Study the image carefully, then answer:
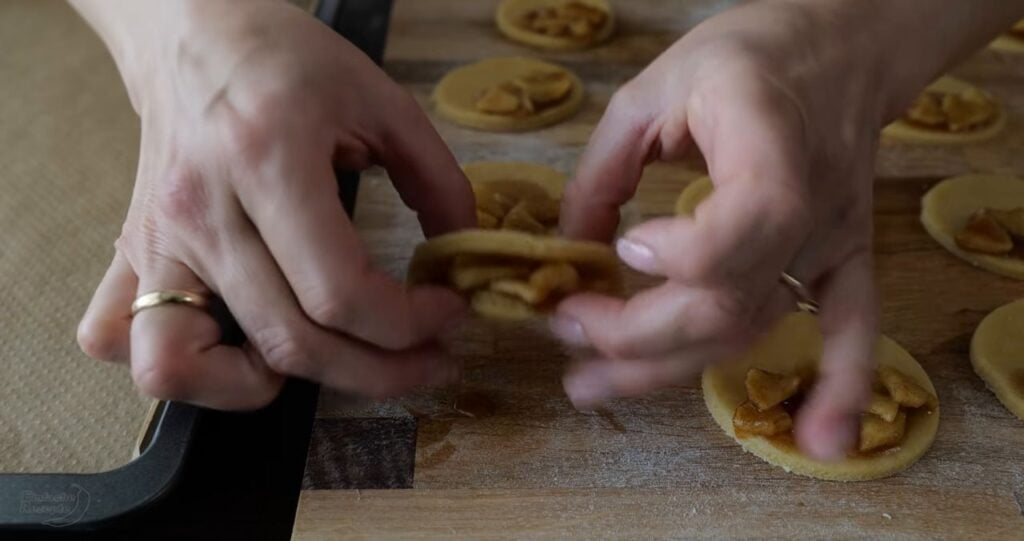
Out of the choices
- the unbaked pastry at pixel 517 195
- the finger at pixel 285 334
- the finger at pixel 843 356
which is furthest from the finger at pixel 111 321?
the finger at pixel 843 356

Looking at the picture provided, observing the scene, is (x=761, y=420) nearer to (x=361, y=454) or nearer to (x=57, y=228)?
(x=361, y=454)

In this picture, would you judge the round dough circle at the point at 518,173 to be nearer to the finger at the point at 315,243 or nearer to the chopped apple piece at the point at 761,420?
the chopped apple piece at the point at 761,420

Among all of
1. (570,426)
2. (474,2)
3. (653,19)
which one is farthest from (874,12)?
(474,2)

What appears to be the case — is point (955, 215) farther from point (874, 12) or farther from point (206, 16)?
point (206, 16)

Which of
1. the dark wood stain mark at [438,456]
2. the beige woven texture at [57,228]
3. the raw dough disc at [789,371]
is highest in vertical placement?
the raw dough disc at [789,371]

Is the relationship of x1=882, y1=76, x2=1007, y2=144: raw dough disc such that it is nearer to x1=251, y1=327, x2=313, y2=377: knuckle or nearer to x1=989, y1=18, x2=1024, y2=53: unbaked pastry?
x1=989, y1=18, x2=1024, y2=53: unbaked pastry

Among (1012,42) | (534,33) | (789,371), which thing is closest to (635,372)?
(789,371)
